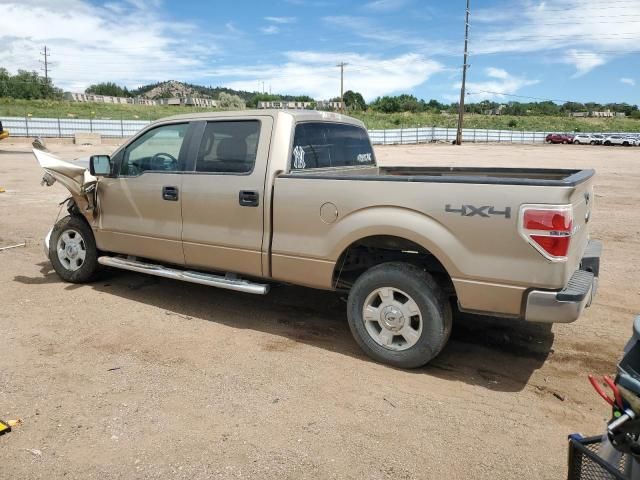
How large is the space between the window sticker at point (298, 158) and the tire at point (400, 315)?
1.21 m

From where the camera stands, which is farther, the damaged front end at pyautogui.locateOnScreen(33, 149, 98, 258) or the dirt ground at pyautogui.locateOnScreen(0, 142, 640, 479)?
the damaged front end at pyautogui.locateOnScreen(33, 149, 98, 258)

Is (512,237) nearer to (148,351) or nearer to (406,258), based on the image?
(406,258)

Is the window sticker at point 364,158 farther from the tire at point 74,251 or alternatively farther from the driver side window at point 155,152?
the tire at point 74,251

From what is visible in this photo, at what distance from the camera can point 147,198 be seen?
17.4ft

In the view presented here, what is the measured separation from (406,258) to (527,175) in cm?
171

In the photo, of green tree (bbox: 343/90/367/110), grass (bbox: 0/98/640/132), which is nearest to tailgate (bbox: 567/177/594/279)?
grass (bbox: 0/98/640/132)

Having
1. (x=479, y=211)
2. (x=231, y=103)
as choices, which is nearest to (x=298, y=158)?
(x=479, y=211)

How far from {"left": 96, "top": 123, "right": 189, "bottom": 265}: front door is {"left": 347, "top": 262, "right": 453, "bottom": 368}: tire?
199cm

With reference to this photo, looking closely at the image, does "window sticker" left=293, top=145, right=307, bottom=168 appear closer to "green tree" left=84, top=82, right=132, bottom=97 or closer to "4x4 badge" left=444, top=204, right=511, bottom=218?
"4x4 badge" left=444, top=204, right=511, bottom=218

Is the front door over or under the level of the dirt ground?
over

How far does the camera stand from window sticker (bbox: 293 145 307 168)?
468 cm

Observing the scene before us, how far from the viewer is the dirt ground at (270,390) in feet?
9.74

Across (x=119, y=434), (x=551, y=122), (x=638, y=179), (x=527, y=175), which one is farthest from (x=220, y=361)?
(x=551, y=122)

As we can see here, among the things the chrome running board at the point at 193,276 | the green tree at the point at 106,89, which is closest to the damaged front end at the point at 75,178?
the chrome running board at the point at 193,276
